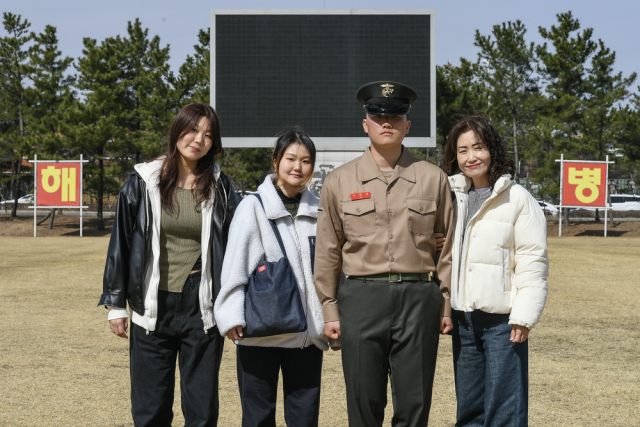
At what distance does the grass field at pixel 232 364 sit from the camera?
13.0ft

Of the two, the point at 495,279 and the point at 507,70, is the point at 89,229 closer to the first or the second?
the point at 507,70

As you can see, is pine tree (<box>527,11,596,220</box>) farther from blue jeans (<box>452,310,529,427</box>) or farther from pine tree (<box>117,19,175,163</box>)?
blue jeans (<box>452,310,529,427</box>)

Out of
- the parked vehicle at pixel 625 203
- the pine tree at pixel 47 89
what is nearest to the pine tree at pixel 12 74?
the pine tree at pixel 47 89

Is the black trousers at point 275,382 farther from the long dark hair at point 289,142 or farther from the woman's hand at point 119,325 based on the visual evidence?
the long dark hair at point 289,142

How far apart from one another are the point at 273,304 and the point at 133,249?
0.60 meters

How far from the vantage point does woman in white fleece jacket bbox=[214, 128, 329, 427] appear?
8.66ft

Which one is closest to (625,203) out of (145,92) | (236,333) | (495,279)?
(145,92)

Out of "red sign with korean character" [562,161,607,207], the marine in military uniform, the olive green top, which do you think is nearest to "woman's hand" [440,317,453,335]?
the marine in military uniform

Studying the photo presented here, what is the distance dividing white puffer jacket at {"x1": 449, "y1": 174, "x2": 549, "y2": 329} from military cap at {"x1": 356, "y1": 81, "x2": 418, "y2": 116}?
0.50 m

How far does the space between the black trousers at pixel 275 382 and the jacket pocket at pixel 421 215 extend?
647 millimetres

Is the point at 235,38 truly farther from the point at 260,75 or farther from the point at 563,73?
the point at 563,73

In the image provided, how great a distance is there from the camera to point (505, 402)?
9.08 ft

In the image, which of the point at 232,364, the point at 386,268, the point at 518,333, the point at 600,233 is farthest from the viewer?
the point at 600,233

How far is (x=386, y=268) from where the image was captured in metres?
2.49
